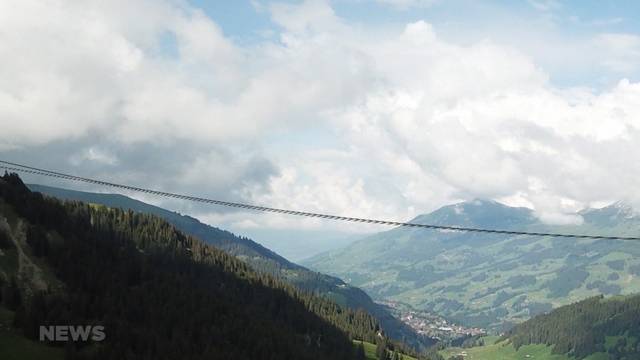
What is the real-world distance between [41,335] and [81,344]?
9.35 metres

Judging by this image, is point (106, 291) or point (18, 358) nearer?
point (18, 358)

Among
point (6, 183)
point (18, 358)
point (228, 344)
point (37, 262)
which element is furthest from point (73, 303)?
point (6, 183)

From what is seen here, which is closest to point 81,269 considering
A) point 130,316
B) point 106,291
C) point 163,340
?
point 106,291

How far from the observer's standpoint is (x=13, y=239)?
173 metres

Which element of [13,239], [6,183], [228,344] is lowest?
[228,344]

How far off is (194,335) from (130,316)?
72.8ft

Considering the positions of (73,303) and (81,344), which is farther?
(73,303)

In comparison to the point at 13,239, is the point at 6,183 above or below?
above

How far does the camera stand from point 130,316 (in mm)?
175625

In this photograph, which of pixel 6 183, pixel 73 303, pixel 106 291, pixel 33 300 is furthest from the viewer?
pixel 6 183

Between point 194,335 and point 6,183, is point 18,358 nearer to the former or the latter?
point 194,335

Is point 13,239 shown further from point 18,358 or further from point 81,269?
point 18,358

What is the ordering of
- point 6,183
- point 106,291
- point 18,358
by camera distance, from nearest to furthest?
point 18,358, point 106,291, point 6,183

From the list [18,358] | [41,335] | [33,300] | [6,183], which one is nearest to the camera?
A: [18,358]
